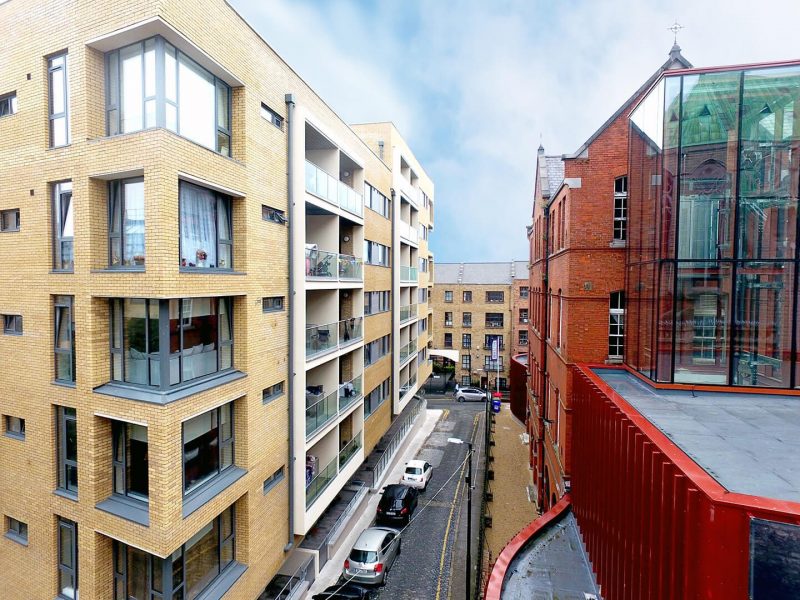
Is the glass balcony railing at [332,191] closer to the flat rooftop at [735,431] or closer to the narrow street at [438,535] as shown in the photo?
the flat rooftop at [735,431]

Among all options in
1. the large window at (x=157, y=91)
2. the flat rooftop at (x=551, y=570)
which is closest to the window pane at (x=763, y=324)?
the flat rooftop at (x=551, y=570)

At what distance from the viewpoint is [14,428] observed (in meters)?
10.1

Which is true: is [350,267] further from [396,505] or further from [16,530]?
[16,530]

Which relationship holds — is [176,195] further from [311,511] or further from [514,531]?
[514,531]

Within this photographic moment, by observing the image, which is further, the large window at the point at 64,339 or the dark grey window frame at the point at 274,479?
the dark grey window frame at the point at 274,479

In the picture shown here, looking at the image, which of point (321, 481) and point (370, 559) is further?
point (321, 481)

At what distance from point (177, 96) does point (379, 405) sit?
15787 millimetres

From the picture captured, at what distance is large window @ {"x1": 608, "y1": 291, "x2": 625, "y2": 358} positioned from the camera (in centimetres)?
1286

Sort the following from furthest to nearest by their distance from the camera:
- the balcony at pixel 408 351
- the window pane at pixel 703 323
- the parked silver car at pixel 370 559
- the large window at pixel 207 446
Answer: the balcony at pixel 408 351 → the parked silver car at pixel 370 559 → the window pane at pixel 703 323 → the large window at pixel 207 446

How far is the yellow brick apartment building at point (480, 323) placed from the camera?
43.3m

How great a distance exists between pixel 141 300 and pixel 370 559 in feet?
34.7

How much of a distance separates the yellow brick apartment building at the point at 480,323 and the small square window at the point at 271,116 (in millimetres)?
33202

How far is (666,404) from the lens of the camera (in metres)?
8.86

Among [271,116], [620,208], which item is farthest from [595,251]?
[271,116]
